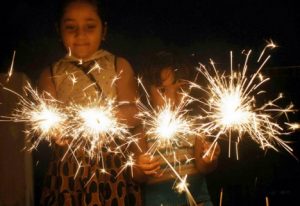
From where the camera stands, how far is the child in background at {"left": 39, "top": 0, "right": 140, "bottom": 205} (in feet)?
7.47

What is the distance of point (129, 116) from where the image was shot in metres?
2.39

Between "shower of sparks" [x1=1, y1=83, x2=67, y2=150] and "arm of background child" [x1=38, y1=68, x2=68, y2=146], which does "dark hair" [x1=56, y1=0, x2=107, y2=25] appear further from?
"shower of sparks" [x1=1, y1=83, x2=67, y2=150]

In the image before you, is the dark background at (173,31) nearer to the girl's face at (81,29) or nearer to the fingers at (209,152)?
the girl's face at (81,29)

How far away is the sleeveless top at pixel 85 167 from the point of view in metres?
2.27

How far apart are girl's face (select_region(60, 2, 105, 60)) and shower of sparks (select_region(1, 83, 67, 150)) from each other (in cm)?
34

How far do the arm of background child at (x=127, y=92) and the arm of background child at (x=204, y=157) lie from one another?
41 cm

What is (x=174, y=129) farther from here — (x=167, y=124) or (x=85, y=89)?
(x=85, y=89)

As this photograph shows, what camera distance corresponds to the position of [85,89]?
93.6 inches

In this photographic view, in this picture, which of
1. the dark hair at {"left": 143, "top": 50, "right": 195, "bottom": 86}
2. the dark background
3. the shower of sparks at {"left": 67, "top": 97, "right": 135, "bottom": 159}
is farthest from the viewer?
the dark background

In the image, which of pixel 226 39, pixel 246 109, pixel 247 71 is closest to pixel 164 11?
pixel 226 39

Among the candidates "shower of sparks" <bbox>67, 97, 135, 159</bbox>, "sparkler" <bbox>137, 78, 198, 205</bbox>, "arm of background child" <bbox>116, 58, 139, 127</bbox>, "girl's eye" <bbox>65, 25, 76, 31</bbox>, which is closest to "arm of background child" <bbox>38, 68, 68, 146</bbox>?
"shower of sparks" <bbox>67, 97, 135, 159</bbox>

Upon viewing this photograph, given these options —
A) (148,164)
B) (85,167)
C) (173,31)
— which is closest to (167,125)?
(148,164)

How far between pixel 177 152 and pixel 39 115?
33.9 inches

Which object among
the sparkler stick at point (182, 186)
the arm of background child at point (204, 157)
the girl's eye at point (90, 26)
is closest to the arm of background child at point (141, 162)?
the sparkler stick at point (182, 186)
